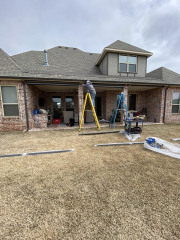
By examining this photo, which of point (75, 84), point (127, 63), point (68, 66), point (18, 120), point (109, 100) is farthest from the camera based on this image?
point (109, 100)

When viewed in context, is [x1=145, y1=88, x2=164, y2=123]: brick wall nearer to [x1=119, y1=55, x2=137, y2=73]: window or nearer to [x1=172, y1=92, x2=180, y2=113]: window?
[x1=172, y1=92, x2=180, y2=113]: window

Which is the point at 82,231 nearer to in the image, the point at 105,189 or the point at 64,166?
the point at 105,189

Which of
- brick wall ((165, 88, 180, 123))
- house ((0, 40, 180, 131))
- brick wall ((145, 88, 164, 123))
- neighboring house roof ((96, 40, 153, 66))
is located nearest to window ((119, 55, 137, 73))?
house ((0, 40, 180, 131))

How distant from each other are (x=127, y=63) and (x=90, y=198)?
10.3 metres

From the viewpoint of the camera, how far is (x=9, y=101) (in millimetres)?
6172

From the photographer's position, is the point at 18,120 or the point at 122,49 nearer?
the point at 18,120

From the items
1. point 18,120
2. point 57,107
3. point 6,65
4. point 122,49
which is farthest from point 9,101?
point 122,49

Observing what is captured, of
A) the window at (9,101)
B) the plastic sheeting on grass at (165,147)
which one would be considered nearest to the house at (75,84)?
the window at (9,101)

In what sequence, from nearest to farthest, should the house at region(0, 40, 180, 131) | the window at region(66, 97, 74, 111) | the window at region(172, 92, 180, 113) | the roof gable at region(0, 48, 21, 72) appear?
the house at region(0, 40, 180, 131) < the roof gable at region(0, 48, 21, 72) < the window at region(172, 92, 180, 113) < the window at region(66, 97, 74, 111)

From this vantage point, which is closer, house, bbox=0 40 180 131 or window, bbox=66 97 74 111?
house, bbox=0 40 180 131

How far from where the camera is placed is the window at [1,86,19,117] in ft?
19.9

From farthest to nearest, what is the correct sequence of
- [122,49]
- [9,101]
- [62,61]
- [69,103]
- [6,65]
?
[69,103] < [62,61] < [122,49] < [6,65] < [9,101]

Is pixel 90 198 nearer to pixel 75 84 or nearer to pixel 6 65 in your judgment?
pixel 75 84

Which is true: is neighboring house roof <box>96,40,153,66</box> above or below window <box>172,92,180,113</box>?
above
